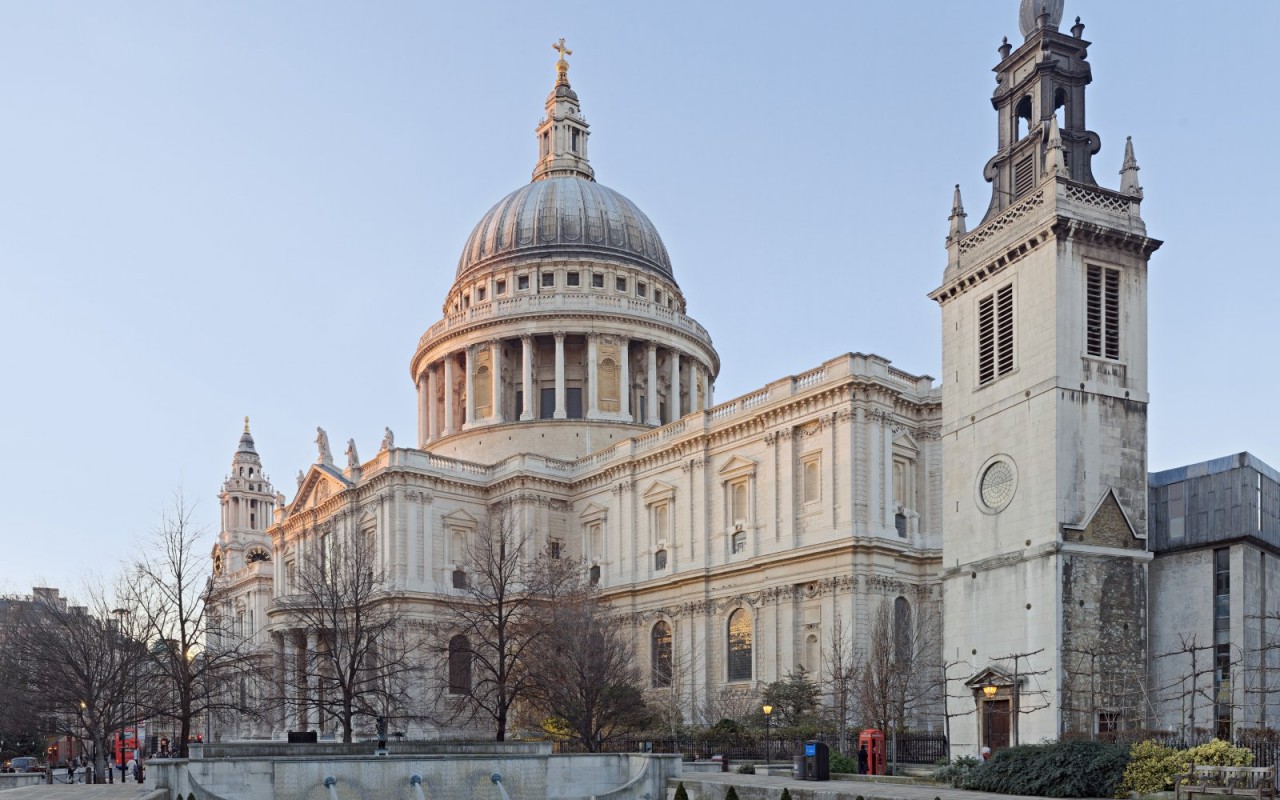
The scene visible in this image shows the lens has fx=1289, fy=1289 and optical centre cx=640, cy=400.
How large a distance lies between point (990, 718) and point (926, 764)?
5.43 metres

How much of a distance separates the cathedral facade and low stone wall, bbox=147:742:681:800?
32.2 feet

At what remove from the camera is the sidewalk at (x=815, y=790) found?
2622 centimetres

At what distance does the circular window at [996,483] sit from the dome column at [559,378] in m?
52.1

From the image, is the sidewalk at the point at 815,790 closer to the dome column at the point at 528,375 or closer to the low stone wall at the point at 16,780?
the low stone wall at the point at 16,780

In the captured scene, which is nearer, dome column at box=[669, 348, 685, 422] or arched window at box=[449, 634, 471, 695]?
arched window at box=[449, 634, 471, 695]

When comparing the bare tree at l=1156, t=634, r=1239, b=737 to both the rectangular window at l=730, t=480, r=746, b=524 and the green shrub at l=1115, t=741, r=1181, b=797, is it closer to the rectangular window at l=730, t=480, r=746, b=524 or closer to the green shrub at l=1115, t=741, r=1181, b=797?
the green shrub at l=1115, t=741, r=1181, b=797

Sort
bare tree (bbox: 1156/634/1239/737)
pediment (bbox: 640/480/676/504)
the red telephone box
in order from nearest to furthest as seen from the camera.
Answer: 1. bare tree (bbox: 1156/634/1239/737)
2. the red telephone box
3. pediment (bbox: 640/480/676/504)

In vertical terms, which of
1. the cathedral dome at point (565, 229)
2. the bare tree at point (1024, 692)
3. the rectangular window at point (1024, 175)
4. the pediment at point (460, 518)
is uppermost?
the cathedral dome at point (565, 229)

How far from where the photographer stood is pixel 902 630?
5728 cm

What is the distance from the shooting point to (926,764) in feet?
131

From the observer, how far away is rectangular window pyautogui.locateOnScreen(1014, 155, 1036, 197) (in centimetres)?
3706

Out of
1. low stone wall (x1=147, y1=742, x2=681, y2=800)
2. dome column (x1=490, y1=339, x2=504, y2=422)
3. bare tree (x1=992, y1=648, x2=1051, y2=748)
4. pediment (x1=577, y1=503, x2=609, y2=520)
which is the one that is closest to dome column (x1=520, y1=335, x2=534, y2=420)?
dome column (x1=490, y1=339, x2=504, y2=422)

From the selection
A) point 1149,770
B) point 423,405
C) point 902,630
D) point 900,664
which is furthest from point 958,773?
point 423,405

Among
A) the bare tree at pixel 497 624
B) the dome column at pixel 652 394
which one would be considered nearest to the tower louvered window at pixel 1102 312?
the bare tree at pixel 497 624
